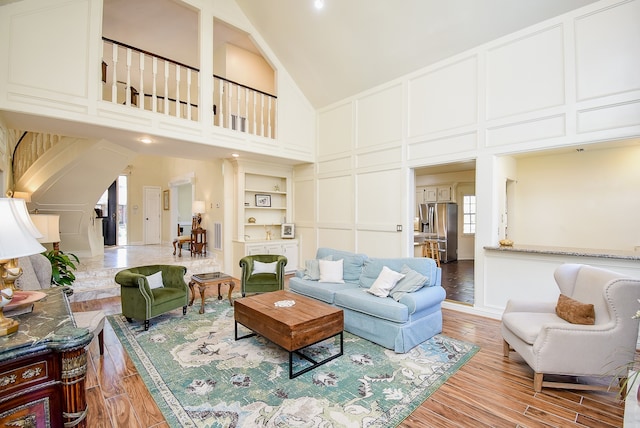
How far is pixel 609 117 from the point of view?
3.27m

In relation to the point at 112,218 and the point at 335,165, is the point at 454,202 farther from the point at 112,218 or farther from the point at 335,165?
the point at 112,218

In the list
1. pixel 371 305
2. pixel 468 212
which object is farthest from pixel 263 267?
pixel 468 212

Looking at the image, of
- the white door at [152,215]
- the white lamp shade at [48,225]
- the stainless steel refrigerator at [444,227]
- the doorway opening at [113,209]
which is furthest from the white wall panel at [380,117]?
the doorway opening at [113,209]

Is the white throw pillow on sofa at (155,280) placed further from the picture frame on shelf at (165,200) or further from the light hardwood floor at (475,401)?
the picture frame on shelf at (165,200)

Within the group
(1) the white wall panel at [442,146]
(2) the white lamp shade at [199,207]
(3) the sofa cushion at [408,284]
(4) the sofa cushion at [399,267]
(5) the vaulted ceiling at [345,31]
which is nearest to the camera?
(3) the sofa cushion at [408,284]

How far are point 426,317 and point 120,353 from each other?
3.31 m

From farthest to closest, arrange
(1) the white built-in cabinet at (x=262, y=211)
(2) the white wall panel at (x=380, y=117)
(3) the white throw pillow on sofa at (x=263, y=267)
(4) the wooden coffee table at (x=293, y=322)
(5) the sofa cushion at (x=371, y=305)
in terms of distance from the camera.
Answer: (1) the white built-in cabinet at (x=262, y=211) < (2) the white wall panel at (x=380, y=117) < (3) the white throw pillow on sofa at (x=263, y=267) < (5) the sofa cushion at (x=371, y=305) < (4) the wooden coffee table at (x=293, y=322)

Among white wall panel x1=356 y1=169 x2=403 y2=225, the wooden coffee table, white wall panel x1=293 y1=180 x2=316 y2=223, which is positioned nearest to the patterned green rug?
the wooden coffee table

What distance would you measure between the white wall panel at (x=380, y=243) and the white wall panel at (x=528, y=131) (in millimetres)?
2071

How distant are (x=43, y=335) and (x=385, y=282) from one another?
3.00m

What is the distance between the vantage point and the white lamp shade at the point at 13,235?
1.26 m

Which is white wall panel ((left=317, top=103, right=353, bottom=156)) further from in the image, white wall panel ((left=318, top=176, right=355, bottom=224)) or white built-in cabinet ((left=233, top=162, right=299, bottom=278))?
white built-in cabinet ((left=233, top=162, right=299, bottom=278))

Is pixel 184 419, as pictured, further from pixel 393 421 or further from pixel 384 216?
pixel 384 216

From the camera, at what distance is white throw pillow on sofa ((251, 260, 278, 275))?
477 centimetres
